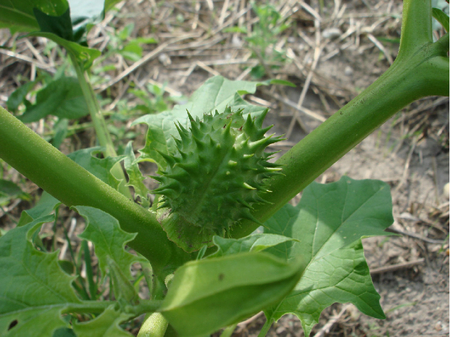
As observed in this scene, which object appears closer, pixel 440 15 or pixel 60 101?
pixel 440 15

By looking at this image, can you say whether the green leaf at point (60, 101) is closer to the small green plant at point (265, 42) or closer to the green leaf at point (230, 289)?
the small green plant at point (265, 42)

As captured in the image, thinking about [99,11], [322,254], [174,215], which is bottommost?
[322,254]

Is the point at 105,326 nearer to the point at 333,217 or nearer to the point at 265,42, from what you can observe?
the point at 333,217

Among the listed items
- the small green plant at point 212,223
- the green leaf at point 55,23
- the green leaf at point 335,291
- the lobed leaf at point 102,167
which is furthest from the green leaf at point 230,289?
the green leaf at point 55,23

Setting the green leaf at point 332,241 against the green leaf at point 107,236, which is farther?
the green leaf at point 332,241

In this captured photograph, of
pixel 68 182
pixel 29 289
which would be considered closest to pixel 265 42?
pixel 68 182

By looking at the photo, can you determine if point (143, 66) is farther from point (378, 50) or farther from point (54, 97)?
point (378, 50)

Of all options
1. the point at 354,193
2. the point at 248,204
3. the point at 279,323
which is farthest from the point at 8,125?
the point at 279,323
